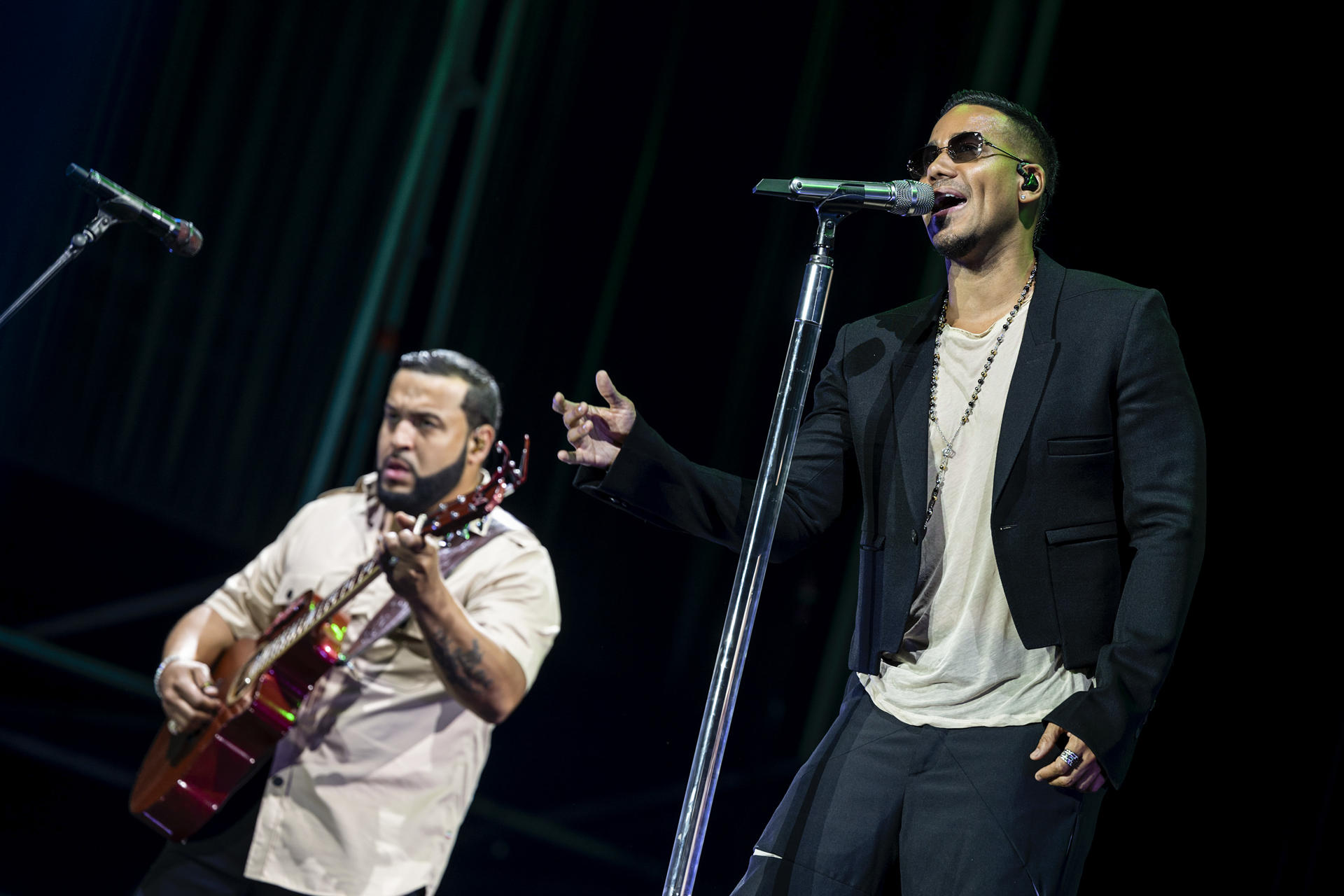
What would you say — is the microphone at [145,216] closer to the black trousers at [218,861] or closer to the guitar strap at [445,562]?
the guitar strap at [445,562]

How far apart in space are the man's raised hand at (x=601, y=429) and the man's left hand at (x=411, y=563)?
1.00 meters

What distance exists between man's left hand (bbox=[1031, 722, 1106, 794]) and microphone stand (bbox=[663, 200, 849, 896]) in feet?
1.43

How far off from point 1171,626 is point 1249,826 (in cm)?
150

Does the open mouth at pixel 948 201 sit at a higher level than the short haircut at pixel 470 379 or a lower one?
higher

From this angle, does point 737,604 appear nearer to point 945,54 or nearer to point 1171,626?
point 1171,626

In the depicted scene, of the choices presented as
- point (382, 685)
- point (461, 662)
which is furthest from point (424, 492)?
point (461, 662)

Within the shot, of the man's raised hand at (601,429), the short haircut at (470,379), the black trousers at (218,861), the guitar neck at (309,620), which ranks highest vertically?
the short haircut at (470,379)

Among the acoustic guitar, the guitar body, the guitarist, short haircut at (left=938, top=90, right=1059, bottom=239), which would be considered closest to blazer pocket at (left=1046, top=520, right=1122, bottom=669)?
short haircut at (left=938, top=90, right=1059, bottom=239)

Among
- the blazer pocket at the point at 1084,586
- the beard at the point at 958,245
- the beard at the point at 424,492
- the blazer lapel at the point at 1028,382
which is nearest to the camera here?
the blazer pocket at the point at 1084,586

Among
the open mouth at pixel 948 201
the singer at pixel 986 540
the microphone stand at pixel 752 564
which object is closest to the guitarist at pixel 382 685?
the singer at pixel 986 540

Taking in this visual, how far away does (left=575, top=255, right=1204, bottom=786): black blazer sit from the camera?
1651mm

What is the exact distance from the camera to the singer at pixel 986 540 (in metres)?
1.66

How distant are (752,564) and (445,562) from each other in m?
1.80

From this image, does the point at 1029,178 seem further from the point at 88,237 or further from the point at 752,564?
the point at 88,237
